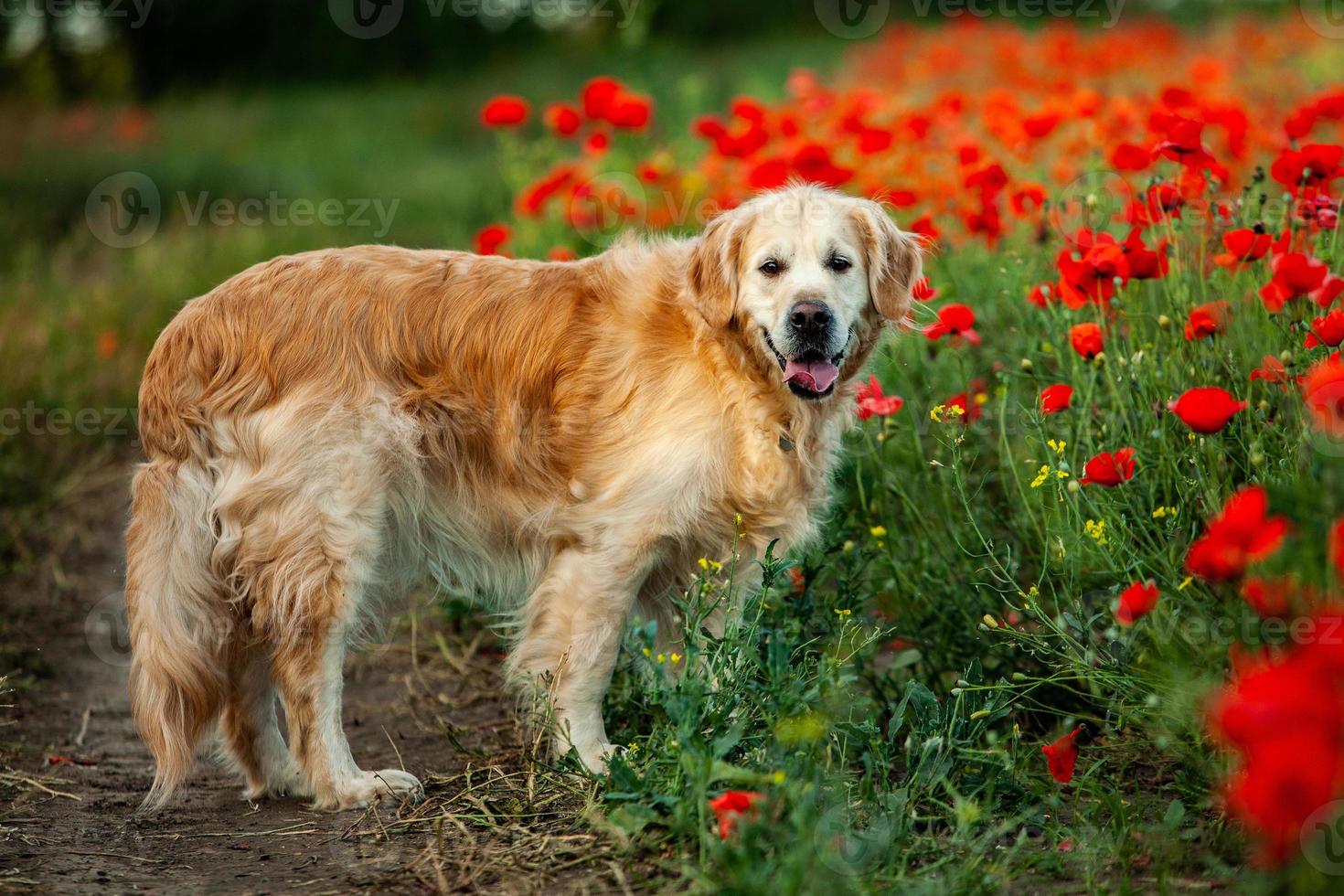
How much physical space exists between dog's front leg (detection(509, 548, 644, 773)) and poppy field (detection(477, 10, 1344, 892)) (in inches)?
5.6

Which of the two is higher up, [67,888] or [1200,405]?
[1200,405]

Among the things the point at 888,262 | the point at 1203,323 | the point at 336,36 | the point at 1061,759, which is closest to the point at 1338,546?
the point at 1061,759

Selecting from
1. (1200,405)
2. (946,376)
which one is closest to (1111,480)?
(1200,405)

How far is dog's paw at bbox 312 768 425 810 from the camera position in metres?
3.17

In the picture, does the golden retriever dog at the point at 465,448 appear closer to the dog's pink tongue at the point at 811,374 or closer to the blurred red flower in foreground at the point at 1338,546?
the dog's pink tongue at the point at 811,374

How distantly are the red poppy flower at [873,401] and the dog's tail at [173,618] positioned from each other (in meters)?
1.83

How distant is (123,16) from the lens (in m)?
14.4

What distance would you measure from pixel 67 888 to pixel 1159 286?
3764 mm

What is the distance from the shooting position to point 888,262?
3.47 metres

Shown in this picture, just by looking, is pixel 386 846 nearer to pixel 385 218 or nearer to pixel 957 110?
pixel 957 110

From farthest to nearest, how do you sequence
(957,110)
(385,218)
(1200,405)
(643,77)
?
(385,218) → (643,77) → (957,110) → (1200,405)

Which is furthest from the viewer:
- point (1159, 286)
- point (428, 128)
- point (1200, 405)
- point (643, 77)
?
point (428, 128)

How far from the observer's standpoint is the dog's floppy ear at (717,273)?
331cm

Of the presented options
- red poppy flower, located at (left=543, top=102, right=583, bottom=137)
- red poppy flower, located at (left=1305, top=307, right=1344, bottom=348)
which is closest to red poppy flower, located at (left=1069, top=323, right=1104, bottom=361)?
red poppy flower, located at (left=1305, top=307, right=1344, bottom=348)
